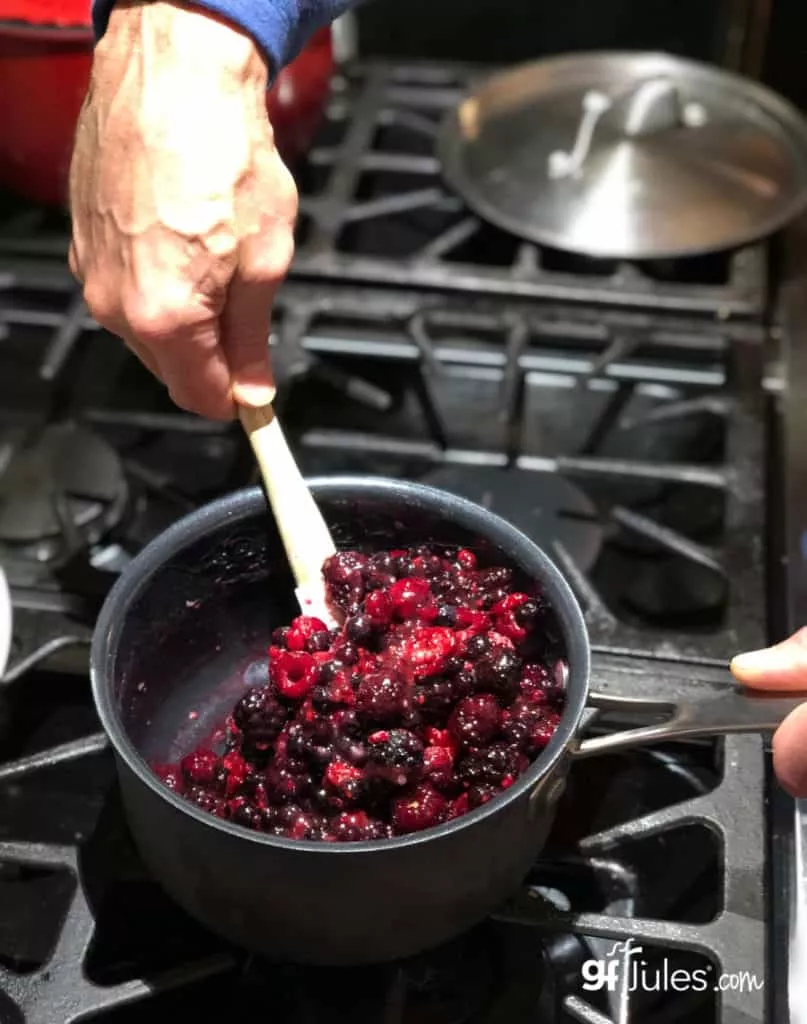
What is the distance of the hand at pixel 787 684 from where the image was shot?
554mm

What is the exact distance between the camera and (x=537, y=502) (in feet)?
2.98

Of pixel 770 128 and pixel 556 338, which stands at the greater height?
pixel 770 128

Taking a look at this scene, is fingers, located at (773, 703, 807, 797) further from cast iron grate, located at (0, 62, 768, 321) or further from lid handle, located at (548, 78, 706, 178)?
lid handle, located at (548, 78, 706, 178)

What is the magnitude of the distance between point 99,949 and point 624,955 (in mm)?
296

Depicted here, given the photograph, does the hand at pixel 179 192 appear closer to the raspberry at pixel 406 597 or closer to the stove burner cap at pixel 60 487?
the raspberry at pixel 406 597

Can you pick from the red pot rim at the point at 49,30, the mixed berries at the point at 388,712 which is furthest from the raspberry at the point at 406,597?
the red pot rim at the point at 49,30

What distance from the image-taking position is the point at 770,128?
123 cm

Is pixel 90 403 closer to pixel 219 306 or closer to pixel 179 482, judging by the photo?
pixel 179 482

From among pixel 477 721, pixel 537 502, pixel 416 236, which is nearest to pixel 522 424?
pixel 537 502

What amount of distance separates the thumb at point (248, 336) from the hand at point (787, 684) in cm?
31

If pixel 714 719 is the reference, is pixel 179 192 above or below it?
above

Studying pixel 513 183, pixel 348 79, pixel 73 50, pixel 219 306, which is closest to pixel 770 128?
pixel 513 183

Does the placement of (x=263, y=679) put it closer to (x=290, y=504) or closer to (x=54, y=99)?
(x=290, y=504)

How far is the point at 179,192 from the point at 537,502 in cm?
42
